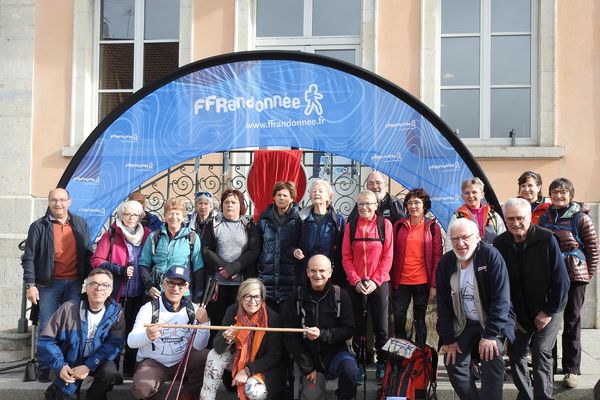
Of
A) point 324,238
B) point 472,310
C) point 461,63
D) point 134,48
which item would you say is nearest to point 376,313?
point 324,238

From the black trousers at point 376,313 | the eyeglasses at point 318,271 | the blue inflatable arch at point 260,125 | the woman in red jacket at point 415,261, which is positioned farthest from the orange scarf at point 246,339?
the blue inflatable arch at point 260,125

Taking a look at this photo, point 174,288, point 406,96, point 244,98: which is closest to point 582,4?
point 406,96

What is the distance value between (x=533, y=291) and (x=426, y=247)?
109 cm

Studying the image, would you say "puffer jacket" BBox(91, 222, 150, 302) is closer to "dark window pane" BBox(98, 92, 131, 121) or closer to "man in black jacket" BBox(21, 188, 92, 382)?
"man in black jacket" BBox(21, 188, 92, 382)

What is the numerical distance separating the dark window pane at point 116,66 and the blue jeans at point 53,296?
4.66 metres

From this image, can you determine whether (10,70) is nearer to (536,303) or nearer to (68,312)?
(68,312)

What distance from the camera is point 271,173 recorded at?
23.6 feet

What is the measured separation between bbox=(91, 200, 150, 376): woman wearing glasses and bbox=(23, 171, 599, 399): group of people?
13 mm

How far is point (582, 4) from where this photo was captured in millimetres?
8445

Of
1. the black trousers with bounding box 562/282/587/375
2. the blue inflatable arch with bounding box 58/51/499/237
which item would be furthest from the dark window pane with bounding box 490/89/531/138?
the black trousers with bounding box 562/282/587/375

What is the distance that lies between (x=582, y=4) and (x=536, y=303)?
18.1 ft

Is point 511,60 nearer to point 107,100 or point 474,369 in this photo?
point 474,369

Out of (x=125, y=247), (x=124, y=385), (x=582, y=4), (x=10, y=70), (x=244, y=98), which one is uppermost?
(x=582, y=4)

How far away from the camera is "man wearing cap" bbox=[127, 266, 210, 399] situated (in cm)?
516
